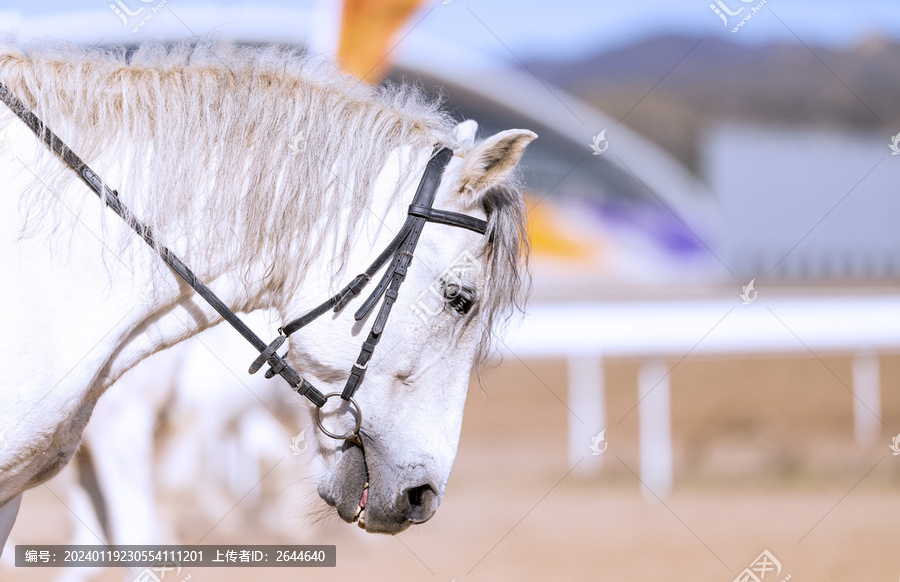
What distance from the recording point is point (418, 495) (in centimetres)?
237

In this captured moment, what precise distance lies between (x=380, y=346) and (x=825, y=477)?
8.67 meters

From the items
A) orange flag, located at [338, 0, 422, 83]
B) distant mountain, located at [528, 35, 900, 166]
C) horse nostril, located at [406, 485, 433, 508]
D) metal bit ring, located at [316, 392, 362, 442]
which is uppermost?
distant mountain, located at [528, 35, 900, 166]

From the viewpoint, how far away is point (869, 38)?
101250 mm

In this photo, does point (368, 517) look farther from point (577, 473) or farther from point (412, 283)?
point (577, 473)

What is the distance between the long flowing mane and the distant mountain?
64.5m

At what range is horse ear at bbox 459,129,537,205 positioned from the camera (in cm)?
227

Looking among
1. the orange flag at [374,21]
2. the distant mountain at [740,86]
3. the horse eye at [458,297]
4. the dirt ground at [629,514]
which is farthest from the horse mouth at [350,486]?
the distant mountain at [740,86]

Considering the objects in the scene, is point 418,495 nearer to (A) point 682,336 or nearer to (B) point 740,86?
(A) point 682,336

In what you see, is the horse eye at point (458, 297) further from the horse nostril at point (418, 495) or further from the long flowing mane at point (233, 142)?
the horse nostril at point (418, 495)

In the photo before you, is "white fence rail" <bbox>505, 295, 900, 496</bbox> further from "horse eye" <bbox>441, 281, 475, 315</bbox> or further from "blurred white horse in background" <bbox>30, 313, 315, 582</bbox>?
"horse eye" <bbox>441, 281, 475, 315</bbox>

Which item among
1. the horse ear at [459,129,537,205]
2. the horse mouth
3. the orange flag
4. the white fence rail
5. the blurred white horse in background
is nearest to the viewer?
the horse ear at [459,129,537,205]

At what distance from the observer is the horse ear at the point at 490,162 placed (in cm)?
227

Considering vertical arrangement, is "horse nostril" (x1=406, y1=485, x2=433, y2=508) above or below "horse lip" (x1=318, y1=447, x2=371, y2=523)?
above

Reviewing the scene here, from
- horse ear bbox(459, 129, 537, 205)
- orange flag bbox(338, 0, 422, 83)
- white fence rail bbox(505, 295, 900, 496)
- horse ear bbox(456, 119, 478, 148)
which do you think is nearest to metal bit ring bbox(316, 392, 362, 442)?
horse ear bbox(459, 129, 537, 205)
